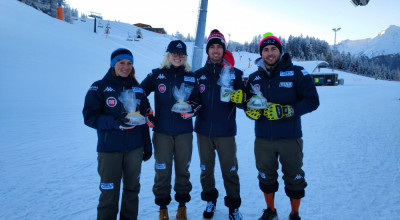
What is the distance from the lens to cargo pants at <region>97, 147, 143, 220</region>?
272cm

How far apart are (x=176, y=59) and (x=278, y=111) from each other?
1485 millimetres

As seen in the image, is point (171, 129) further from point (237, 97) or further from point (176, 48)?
point (176, 48)

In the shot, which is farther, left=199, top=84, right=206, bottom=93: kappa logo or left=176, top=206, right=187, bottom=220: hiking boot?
left=199, top=84, right=206, bottom=93: kappa logo

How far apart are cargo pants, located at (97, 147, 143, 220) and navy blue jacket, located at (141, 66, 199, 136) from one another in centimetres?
47

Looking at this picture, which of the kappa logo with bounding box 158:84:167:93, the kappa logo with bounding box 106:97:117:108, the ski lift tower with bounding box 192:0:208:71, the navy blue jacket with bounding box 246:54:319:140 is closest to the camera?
the kappa logo with bounding box 106:97:117:108

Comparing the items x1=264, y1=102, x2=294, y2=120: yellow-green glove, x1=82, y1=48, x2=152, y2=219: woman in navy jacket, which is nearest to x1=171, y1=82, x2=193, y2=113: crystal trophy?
x1=82, y1=48, x2=152, y2=219: woman in navy jacket

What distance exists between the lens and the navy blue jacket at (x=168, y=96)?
3197mm

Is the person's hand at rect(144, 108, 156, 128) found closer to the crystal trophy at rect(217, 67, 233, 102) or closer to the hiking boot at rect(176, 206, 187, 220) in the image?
the crystal trophy at rect(217, 67, 233, 102)

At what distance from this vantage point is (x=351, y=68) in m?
88.8

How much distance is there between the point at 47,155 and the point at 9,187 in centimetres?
145

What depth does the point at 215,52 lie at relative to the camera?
10.9 ft

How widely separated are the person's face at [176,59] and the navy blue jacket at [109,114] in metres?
0.62

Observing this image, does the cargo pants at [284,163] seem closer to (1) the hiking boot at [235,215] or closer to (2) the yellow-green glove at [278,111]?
(2) the yellow-green glove at [278,111]

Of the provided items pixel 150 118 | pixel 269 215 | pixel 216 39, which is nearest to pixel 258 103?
pixel 216 39
